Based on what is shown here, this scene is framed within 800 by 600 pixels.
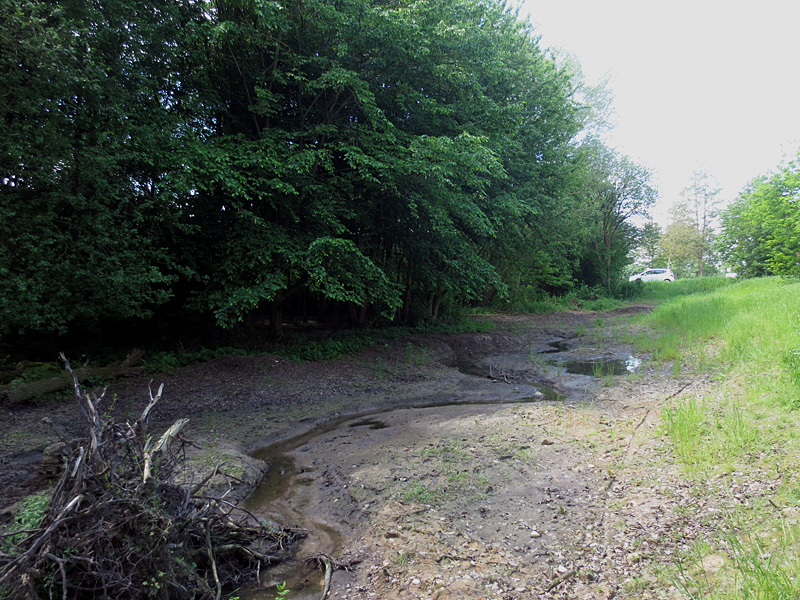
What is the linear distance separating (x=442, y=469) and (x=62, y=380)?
22.2 ft

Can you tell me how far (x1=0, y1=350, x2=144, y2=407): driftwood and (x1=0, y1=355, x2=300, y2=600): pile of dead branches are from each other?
3605 millimetres

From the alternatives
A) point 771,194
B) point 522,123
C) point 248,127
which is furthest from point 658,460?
point 771,194

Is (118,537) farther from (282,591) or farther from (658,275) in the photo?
(658,275)

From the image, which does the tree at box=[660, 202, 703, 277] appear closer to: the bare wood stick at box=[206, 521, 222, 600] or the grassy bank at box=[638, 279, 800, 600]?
the grassy bank at box=[638, 279, 800, 600]

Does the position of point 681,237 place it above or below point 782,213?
above

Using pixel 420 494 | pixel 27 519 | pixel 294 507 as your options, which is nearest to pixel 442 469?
pixel 420 494

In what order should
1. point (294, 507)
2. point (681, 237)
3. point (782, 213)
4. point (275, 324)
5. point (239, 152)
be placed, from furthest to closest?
1. point (681, 237)
2. point (782, 213)
3. point (275, 324)
4. point (239, 152)
5. point (294, 507)

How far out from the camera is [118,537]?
2752mm

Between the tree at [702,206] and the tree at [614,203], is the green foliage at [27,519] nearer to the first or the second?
the tree at [614,203]

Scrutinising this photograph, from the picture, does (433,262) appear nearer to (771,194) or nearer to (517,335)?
(517,335)

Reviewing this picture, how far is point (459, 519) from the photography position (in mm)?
3980

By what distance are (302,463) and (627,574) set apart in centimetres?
386

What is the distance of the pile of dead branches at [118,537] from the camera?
250cm

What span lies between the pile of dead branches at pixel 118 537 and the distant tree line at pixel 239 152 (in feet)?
15.9
